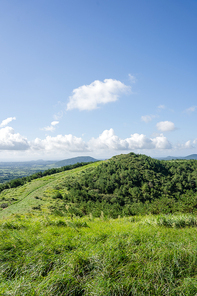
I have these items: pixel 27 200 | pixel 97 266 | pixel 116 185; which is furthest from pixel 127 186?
pixel 97 266

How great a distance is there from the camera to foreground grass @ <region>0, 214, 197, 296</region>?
289 centimetres

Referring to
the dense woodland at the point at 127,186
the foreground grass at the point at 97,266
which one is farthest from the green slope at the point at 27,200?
the foreground grass at the point at 97,266

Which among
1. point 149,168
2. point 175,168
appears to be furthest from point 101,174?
point 175,168

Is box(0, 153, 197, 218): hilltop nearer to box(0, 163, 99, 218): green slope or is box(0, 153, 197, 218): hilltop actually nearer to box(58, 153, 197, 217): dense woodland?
box(58, 153, 197, 217): dense woodland

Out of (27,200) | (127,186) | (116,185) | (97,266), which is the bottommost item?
(127,186)

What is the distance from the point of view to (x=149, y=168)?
353ft

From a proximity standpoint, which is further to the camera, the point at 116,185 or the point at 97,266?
the point at 116,185

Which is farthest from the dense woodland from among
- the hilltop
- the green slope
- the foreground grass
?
the foreground grass

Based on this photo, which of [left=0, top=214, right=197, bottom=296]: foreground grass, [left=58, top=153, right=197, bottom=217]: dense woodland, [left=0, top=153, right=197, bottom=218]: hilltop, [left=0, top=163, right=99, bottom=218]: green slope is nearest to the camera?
[left=0, top=214, right=197, bottom=296]: foreground grass

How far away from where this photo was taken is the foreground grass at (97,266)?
2.89m

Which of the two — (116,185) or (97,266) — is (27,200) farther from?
(116,185)

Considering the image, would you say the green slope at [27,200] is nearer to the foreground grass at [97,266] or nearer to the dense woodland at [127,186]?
the dense woodland at [127,186]

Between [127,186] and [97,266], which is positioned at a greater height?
[97,266]

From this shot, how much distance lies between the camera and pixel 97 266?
3422 mm
